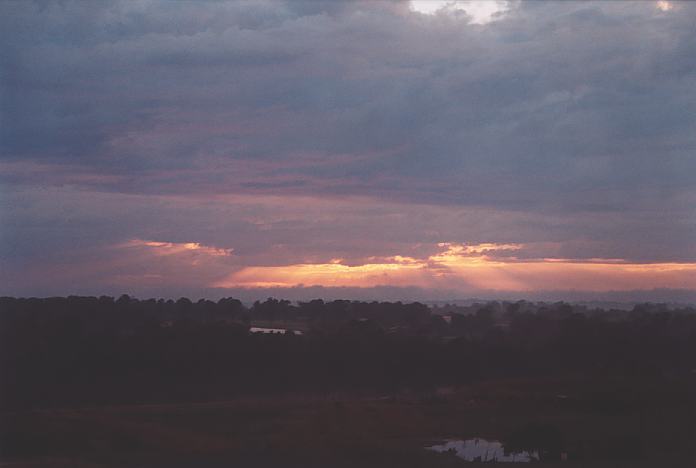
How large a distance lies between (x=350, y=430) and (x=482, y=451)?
4636 millimetres

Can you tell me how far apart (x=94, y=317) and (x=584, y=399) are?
35.7 m

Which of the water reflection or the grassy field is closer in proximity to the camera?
the grassy field

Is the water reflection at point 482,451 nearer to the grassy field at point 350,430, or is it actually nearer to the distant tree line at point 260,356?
the grassy field at point 350,430

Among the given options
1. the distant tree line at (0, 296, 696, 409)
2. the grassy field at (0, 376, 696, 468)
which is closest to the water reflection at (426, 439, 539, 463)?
the grassy field at (0, 376, 696, 468)

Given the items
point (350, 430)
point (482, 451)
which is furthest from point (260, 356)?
point (482, 451)

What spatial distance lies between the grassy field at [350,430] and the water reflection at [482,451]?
0.71 meters

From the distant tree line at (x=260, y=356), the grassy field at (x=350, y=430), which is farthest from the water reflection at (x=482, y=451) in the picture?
the distant tree line at (x=260, y=356)

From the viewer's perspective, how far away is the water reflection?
75.3ft

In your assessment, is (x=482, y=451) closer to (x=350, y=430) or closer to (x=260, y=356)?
(x=350, y=430)

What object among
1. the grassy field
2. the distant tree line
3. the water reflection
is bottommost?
the water reflection

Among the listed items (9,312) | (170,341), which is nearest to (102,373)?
(170,341)

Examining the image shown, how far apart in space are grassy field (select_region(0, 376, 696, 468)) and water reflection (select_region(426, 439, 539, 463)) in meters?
0.71

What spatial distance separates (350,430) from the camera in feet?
82.5

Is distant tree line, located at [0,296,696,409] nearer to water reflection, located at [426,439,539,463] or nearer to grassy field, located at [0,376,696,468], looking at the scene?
grassy field, located at [0,376,696,468]
